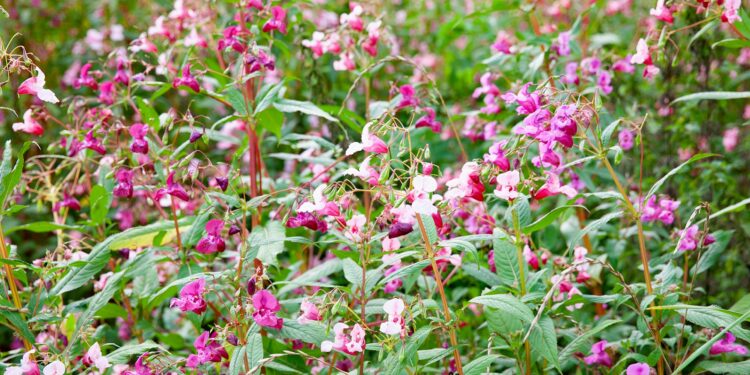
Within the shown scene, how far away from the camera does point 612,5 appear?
14.2 feet

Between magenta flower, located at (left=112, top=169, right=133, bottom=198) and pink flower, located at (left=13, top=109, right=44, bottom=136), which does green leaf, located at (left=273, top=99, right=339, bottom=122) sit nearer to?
magenta flower, located at (left=112, top=169, right=133, bottom=198)

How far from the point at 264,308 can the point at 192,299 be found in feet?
0.54

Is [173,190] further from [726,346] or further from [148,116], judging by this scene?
[726,346]

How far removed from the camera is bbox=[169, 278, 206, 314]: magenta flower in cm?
185

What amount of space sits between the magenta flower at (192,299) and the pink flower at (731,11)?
4.81 feet

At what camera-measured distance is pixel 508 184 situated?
1.82m

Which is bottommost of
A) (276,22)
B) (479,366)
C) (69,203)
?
(479,366)

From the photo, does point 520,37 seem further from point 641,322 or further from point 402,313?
point 402,313

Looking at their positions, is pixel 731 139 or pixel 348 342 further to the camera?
pixel 731 139

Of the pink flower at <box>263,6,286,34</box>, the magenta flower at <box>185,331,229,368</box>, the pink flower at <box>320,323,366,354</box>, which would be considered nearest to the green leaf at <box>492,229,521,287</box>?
the pink flower at <box>320,323,366,354</box>

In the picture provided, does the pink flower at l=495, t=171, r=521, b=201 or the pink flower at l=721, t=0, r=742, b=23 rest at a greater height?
the pink flower at l=721, t=0, r=742, b=23

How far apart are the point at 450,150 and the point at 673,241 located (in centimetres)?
151

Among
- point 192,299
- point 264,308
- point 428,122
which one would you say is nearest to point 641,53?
point 428,122

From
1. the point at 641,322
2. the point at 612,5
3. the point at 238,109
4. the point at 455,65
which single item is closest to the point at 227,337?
the point at 238,109
